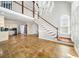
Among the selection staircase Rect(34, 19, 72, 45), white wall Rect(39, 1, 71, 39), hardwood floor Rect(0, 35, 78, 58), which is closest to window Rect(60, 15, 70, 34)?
white wall Rect(39, 1, 71, 39)

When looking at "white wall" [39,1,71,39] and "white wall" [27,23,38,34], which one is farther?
"white wall" [27,23,38,34]

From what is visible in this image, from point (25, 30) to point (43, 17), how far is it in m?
5.34

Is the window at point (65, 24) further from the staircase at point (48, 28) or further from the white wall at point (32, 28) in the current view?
the white wall at point (32, 28)

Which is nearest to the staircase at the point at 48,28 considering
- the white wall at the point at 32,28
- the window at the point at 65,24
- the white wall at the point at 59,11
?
the white wall at the point at 59,11

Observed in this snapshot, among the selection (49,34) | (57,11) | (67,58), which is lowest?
(67,58)

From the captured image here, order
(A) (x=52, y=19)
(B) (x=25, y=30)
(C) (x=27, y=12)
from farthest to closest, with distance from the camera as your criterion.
Result: (B) (x=25, y=30) < (C) (x=27, y=12) < (A) (x=52, y=19)

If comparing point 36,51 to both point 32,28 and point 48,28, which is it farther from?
point 32,28

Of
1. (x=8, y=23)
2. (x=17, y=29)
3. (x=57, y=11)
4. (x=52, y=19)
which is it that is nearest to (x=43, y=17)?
(x=52, y=19)

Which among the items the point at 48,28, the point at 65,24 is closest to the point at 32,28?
the point at 48,28

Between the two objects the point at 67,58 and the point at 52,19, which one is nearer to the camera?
the point at 67,58

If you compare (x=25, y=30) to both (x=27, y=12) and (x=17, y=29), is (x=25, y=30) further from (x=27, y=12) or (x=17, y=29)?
(x=27, y=12)

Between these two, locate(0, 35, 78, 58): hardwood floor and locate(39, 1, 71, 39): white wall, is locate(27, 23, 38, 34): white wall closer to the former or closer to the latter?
locate(39, 1, 71, 39): white wall

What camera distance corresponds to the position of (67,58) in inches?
127

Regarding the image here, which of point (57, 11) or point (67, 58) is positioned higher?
point (57, 11)
